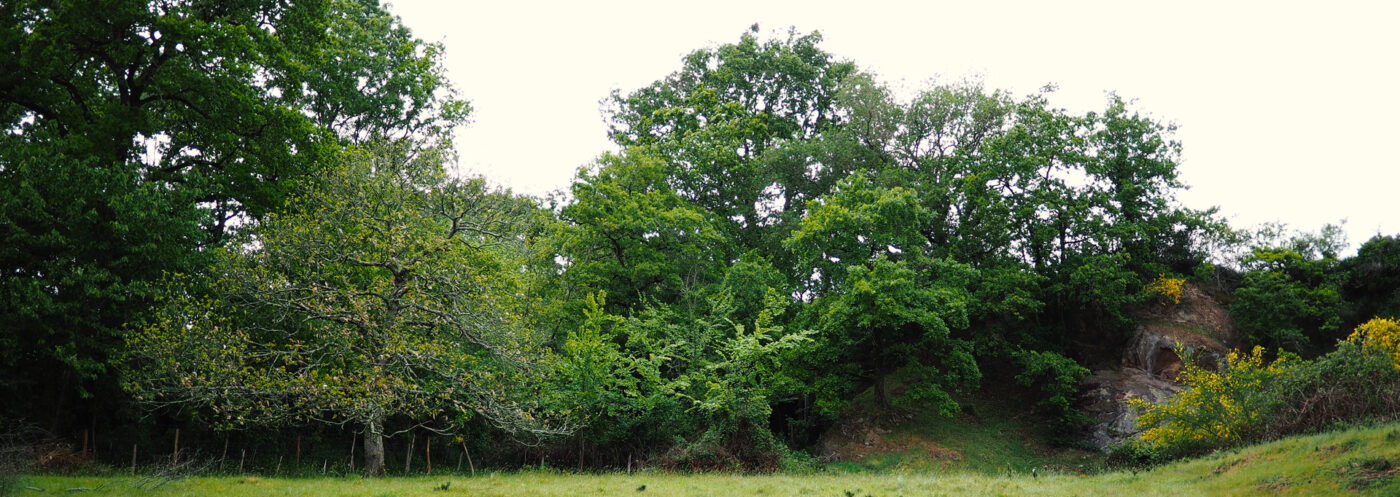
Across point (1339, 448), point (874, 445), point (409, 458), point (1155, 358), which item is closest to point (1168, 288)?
point (1155, 358)

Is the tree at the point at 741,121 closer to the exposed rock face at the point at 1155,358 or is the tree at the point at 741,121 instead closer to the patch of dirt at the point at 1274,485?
the exposed rock face at the point at 1155,358

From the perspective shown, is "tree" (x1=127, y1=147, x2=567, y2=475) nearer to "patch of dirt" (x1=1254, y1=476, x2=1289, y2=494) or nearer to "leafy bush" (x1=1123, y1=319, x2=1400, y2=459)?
"patch of dirt" (x1=1254, y1=476, x2=1289, y2=494)

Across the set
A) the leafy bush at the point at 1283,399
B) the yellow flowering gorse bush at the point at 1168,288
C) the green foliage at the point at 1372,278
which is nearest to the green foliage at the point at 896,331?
the leafy bush at the point at 1283,399

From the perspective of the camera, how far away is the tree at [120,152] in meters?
15.8

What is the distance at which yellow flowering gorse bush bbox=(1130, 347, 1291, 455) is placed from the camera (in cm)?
1781

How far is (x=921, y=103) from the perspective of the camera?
29.3 metres

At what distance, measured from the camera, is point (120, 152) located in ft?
62.5

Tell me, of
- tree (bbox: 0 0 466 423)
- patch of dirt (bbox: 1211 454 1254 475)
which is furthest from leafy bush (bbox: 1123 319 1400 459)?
tree (bbox: 0 0 466 423)

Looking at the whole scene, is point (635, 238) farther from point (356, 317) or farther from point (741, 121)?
point (356, 317)

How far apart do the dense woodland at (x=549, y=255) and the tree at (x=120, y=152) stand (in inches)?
3.3

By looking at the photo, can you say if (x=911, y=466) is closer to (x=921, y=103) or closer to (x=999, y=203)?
(x=999, y=203)

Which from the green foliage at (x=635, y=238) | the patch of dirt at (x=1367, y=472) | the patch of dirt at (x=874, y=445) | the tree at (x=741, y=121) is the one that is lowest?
the patch of dirt at (x=874, y=445)

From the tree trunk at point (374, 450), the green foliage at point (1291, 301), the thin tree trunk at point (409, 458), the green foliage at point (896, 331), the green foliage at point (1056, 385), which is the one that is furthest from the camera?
the green foliage at point (1056, 385)

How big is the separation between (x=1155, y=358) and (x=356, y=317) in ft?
83.9
